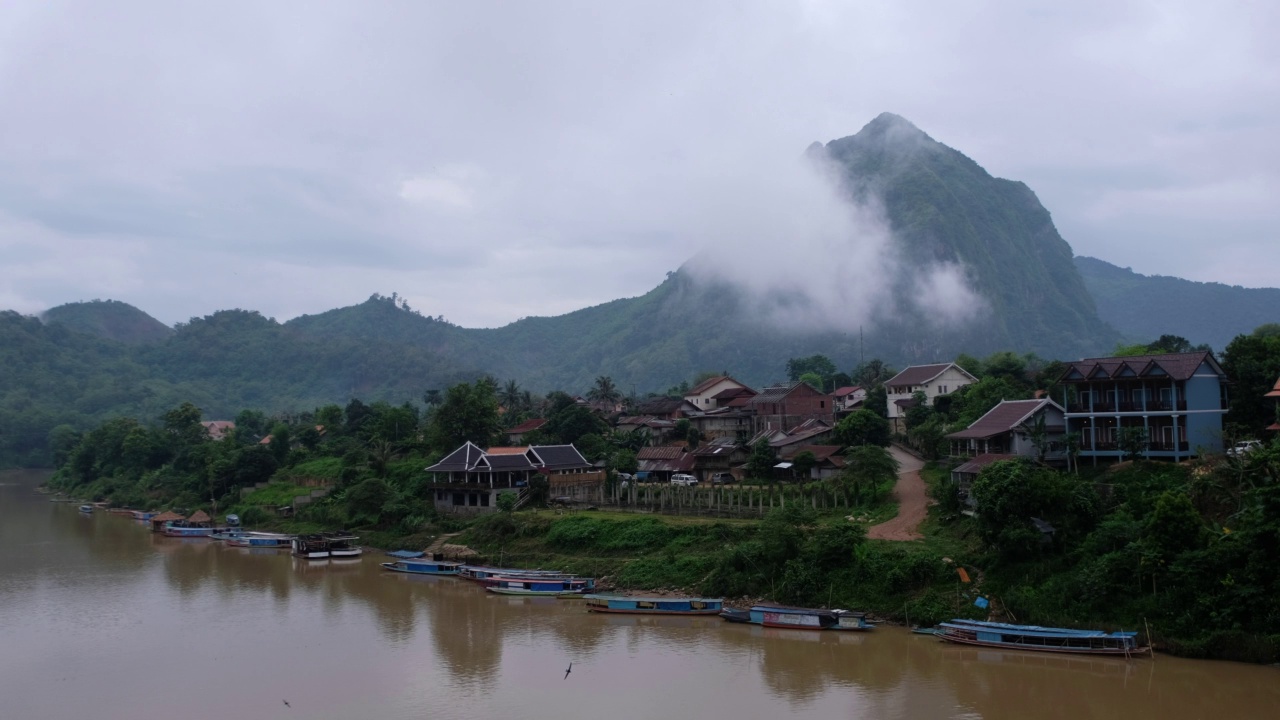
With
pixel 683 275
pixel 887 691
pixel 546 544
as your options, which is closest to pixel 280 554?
pixel 546 544

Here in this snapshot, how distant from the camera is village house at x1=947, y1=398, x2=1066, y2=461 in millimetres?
32719

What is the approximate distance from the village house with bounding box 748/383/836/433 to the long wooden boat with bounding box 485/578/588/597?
2282cm

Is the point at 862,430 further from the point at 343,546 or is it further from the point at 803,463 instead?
the point at 343,546

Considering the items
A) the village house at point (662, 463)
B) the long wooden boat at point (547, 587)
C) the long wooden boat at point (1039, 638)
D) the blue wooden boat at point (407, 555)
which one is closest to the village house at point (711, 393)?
the village house at point (662, 463)

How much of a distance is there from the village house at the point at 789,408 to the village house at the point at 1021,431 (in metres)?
15.9

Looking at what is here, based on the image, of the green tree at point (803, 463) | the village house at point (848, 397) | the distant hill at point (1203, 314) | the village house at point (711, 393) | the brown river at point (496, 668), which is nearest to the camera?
the brown river at point (496, 668)

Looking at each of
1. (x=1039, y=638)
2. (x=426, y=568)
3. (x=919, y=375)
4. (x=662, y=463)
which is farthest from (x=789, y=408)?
(x=1039, y=638)

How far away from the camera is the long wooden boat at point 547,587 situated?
31609mm

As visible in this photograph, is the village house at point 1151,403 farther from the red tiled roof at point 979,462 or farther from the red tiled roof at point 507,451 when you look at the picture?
the red tiled roof at point 507,451

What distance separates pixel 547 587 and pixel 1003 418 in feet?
61.8

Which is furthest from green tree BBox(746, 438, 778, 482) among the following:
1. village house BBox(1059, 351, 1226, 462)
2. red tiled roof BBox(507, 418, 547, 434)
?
red tiled roof BBox(507, 418, 547, 434)

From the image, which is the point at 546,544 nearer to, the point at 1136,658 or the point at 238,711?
the point at 238,711

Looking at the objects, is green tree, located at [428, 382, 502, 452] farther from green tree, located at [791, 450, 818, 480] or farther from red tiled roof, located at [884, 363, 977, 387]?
red tiled roof, located at [884, 363, 977, 387]

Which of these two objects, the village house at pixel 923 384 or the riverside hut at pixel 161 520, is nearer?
the village house at pixel 923 384
